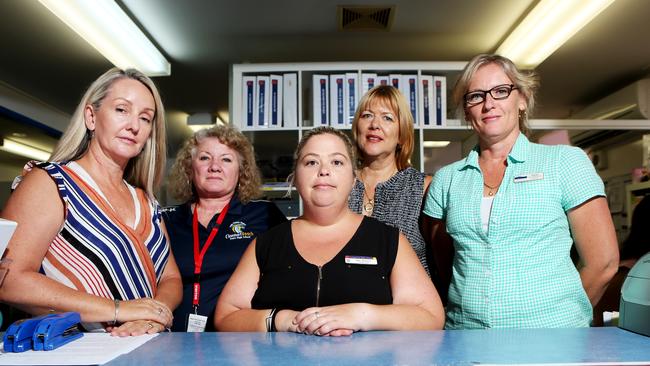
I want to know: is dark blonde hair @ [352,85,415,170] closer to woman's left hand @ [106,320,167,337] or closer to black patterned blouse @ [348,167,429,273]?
black patterned blouse @ [348,167,429,273]

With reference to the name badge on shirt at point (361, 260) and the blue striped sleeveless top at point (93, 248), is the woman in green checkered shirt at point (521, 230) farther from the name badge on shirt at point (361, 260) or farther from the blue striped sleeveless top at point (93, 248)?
the blue striped sleeveless top at point (93, 248)

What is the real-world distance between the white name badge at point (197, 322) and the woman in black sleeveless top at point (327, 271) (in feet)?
1.68

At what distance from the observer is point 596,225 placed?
1.50 m

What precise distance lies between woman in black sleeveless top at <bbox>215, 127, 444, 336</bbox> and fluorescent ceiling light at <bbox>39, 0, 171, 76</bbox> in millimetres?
2430

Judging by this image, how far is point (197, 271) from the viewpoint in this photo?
6.07 feet

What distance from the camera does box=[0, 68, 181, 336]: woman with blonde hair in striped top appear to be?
120 centimetres

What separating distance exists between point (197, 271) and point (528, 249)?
4.04 ft

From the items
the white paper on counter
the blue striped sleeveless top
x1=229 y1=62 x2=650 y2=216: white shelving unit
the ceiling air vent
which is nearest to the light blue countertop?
the white paper on counter

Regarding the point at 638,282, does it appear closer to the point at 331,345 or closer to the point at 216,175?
the point at 331,345

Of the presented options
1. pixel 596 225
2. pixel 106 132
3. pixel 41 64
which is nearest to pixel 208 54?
pixel 41 64

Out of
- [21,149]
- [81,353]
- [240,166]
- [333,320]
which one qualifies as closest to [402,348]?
[333,320]

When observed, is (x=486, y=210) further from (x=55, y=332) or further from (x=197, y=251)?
(x=55, y=332)

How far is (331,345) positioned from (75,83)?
5520 millimetres

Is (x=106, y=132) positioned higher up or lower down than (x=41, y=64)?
lower down
